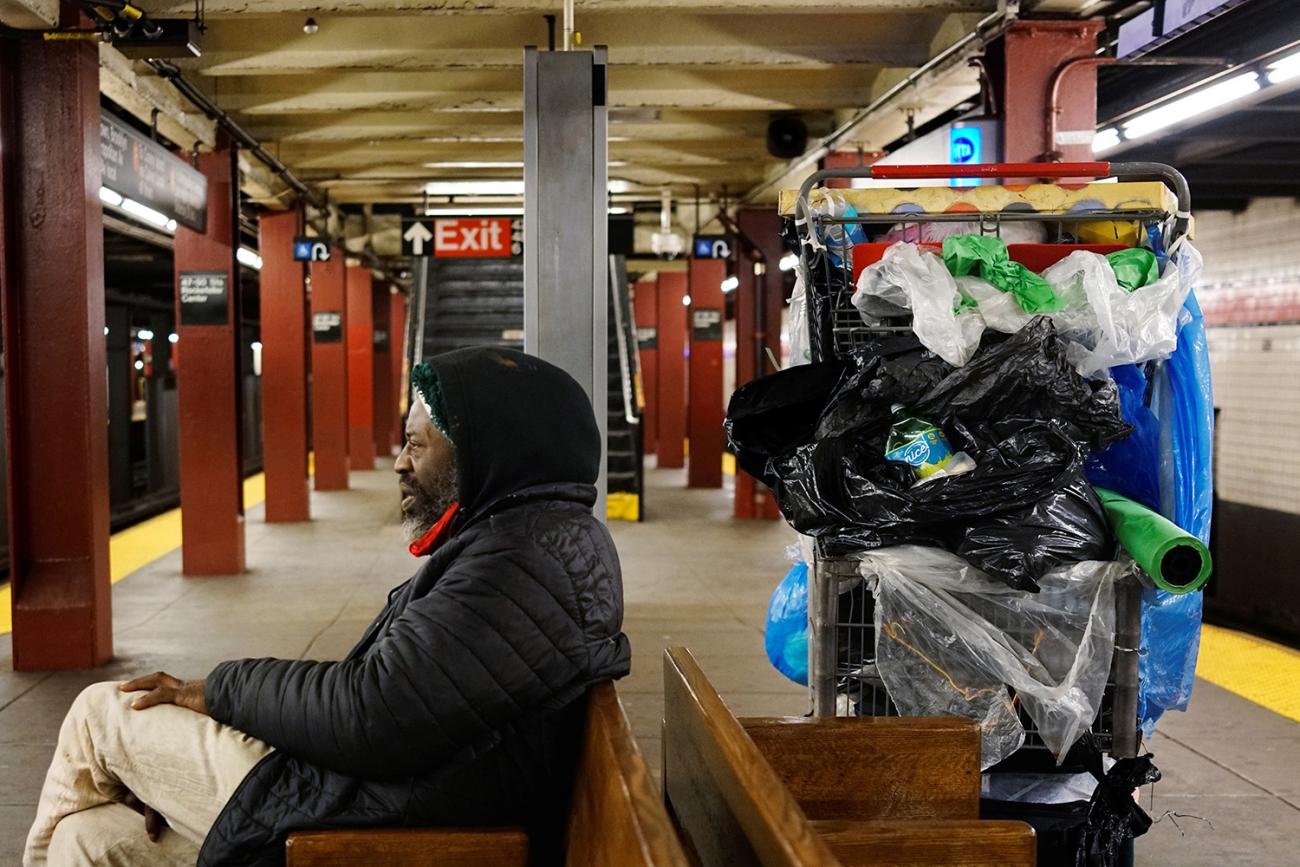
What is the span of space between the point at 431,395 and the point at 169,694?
2.57 ft

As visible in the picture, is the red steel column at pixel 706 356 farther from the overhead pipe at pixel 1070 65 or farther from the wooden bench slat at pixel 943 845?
the wooden bench slat at pixel 943 845

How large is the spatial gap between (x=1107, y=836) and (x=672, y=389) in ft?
57.4

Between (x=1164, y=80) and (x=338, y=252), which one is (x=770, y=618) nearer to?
(x=1164, y=80)

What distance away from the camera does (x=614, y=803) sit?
61.5 inches

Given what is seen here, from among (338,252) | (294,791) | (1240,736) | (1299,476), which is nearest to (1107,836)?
(294,791)

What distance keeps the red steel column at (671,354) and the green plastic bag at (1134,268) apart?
56.0ft

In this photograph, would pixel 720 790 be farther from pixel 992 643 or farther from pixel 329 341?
pixel 329 341

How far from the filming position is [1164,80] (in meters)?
6.56

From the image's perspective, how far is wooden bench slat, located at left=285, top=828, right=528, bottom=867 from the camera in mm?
1915

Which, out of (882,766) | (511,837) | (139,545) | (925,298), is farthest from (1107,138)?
(139,545)

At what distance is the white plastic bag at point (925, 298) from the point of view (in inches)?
96.7

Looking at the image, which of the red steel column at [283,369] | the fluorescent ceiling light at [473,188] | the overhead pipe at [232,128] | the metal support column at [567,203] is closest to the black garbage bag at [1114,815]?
the metal support column at [567,203]

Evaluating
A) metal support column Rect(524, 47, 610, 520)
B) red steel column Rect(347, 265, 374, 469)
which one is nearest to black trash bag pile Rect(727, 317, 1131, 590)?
metal support column Rect(524, 47, 610, 520)

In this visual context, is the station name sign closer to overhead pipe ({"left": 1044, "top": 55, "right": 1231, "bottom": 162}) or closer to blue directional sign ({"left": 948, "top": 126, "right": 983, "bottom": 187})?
blue directional sign ({"left": 948, "top": 126, "right": 983, "bottom": 187})
